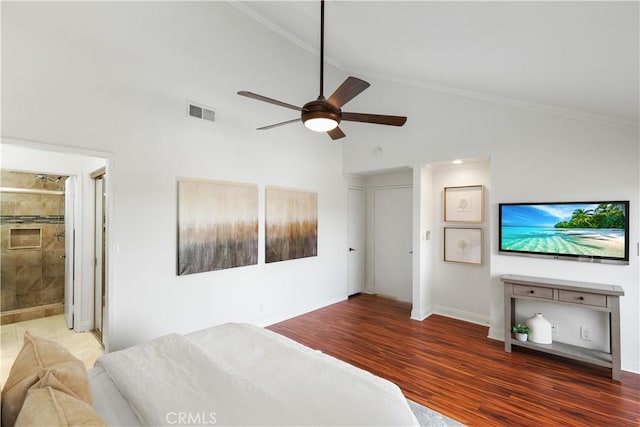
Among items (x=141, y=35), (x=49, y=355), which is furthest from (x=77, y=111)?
(x=49, y=355)

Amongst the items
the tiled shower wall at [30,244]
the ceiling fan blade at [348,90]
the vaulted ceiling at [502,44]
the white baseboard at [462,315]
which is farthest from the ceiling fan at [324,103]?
the tiled shower wall at [30,244]

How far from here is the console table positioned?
279 centimetres

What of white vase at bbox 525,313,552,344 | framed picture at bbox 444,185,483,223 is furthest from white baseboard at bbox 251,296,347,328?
white vase at bbox 525,313,552,344

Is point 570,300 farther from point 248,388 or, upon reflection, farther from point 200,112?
point 200,112

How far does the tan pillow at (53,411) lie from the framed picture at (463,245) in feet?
14.5

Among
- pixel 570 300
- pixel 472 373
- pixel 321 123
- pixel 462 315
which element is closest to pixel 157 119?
pixel 321 123

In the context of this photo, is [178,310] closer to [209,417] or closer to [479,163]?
[209,417]

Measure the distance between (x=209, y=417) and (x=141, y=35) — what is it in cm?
344

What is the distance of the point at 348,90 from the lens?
2.24 meters

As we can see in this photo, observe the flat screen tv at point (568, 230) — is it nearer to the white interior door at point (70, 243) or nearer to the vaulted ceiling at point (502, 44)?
the vaulted ceiling at point (502, 44)

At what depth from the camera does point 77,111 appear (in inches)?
104

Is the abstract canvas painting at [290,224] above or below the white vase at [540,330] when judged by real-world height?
above

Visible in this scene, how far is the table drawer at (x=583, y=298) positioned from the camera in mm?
2855

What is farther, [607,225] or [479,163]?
[479,163]
